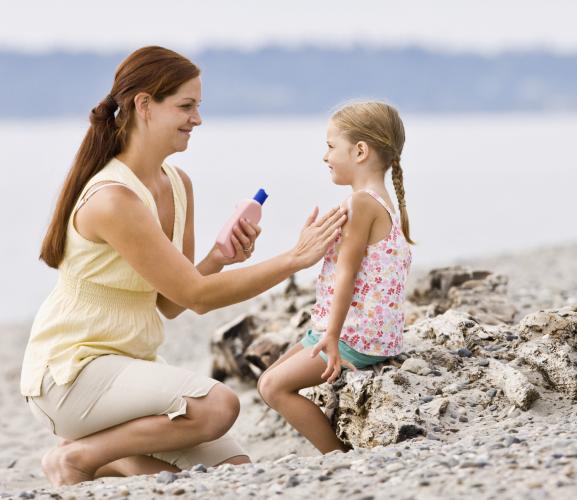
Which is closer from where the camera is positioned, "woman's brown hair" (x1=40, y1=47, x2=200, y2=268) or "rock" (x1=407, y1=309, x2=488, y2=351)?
"woman's brown hair" (x1=40, y1=47, x2=200, y2=268)

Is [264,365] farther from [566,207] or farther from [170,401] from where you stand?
[566,207]

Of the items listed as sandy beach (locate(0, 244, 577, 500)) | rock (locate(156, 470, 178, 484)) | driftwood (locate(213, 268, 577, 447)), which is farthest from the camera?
driftwood (locate(213, 268, 577, 447))

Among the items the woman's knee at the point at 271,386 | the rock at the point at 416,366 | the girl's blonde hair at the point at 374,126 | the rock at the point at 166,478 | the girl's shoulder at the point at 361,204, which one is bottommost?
the rock at the point at 166,478

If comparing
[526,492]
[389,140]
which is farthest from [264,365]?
[526,492]

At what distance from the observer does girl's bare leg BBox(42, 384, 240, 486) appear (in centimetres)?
415

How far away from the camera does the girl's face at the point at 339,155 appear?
4.29 m

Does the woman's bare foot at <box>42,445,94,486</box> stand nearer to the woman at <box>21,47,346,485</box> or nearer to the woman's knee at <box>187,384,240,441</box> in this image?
the woman at <box>21,47,346,485</box>

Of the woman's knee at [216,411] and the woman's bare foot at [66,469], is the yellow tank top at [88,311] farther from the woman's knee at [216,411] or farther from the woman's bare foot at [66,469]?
the woman's knee at [216,411]

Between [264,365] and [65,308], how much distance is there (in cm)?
180

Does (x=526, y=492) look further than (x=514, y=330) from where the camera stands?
No

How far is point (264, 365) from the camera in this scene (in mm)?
5812

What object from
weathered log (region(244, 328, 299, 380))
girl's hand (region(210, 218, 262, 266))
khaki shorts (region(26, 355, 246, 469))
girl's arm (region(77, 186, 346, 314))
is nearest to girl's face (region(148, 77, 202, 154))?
girl's arm (region(77, 186, 346, 314))

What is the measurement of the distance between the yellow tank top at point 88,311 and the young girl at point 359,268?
2.14 ft

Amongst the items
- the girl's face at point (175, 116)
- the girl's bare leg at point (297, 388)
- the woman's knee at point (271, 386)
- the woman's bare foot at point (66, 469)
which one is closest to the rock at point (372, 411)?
the girl's bare leg at point (297, 388)
